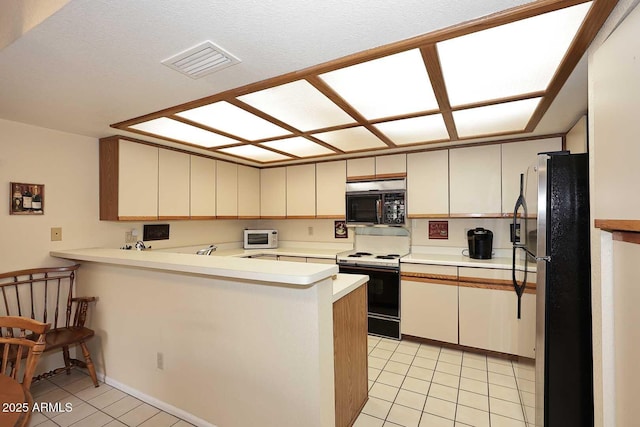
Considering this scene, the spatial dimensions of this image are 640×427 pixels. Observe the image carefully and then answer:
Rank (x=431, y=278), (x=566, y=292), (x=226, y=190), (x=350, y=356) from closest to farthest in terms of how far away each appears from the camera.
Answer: (x=566, y=292)
(x=350, y=356)
(x=431, y=278)
(x=226, y=190)

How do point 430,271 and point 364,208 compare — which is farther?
point 364,208

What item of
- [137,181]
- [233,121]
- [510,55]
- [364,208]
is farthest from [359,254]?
[510,55]

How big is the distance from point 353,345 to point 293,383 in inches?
20.9

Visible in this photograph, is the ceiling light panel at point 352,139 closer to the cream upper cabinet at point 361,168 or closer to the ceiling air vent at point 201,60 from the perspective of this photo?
the cream upper cabinet at point 361,168

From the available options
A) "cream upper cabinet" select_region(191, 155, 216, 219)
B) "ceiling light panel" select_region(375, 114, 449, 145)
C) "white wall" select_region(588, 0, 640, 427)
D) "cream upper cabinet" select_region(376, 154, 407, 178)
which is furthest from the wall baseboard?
"cream upper cabinet" select_region(376, 154, 407, 178)

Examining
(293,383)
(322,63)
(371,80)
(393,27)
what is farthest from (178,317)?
(393,27)

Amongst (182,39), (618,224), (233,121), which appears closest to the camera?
(618,224)

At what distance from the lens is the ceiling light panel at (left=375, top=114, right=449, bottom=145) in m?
2.39

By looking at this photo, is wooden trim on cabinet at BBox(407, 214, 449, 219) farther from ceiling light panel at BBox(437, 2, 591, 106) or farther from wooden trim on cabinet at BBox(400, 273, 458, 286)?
ceiling light panel at BBox(437, 2, 591, 106)

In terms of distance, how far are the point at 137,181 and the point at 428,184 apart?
3142 millimetres

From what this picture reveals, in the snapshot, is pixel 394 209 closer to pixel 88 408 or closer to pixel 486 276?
pixel 486 276

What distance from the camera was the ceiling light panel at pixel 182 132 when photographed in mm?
2498

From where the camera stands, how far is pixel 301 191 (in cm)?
424

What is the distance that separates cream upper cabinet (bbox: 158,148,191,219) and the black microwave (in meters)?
1.99
